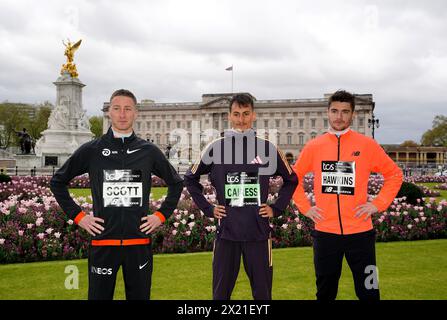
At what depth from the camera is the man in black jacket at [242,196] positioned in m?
3.78

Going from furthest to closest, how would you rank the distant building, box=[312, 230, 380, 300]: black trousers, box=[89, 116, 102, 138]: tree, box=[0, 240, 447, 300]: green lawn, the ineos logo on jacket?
1. box=[89, 116, 102, 138]: tree
2. the distant building
3. box=[0, 240, 447, 300]: green lawn
4. box=[312, 230, 380, 300]: black trousers
5. the ineos logo on jacket

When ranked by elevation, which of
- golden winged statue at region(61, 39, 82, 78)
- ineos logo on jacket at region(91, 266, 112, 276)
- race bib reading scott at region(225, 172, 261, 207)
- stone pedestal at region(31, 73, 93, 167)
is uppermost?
golden winged statue at region(61, 39, 82, 78)

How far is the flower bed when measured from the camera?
7234 millimetres

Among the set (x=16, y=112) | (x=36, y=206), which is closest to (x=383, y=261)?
(x=36, y=206)

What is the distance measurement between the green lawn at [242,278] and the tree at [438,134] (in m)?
95.9

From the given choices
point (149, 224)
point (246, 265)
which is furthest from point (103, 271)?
point (246, 265)

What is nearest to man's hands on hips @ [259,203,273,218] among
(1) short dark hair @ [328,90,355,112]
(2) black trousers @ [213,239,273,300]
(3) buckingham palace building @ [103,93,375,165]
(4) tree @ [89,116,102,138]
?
(2) black trousers @ [213,239,273,300]

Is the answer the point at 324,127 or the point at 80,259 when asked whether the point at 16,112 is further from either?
the point at 80,259

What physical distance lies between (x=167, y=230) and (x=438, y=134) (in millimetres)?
97986

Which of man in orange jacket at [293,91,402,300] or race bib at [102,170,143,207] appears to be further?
man in orange jacket at [293,91,402,300]

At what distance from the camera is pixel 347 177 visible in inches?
167

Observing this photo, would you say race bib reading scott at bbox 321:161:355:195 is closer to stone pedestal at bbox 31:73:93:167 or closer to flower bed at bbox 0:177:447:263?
flower bed at bbox 0:177:447:263

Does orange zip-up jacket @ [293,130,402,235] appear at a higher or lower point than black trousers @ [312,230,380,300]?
higher
